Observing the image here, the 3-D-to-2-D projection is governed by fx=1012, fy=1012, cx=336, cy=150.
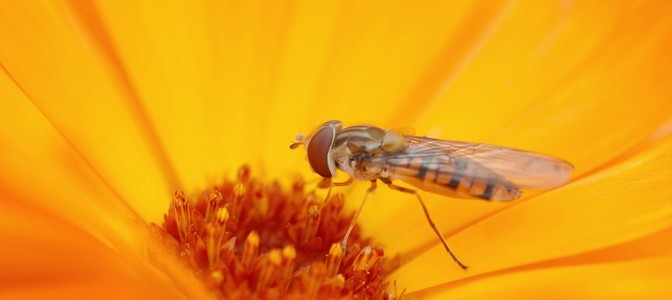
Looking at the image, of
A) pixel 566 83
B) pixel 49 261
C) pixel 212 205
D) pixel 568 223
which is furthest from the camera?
pixel 566 83

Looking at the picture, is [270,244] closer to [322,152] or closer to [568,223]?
[322,152]

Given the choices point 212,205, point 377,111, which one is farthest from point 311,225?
point 377,111

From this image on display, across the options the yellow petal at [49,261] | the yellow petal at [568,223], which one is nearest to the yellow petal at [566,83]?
the yellow petal at [568,223]

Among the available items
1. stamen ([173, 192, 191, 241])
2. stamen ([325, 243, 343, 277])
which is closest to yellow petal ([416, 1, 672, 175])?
stamen ([325, 243, 343, 277])

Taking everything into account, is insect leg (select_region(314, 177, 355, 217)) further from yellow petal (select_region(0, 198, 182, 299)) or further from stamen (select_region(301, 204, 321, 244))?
yellow petal (select_region(0, 198, 182, 299))

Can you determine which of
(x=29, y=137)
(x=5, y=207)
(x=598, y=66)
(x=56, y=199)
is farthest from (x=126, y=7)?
(x=598, y=66)

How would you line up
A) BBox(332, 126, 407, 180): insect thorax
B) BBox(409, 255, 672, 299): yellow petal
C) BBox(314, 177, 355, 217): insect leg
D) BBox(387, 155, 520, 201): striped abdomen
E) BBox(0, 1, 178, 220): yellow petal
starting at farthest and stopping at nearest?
BBox(314, 177, 355, 217): insect leg, BBox(332, 126, 407, 180): insect thorax, BBox(0, 1, 178, 220): yellow petal, BBox(387, 155, 520, 201): striped abdomen, BBox(409, 255, 672, 299): yellow petal

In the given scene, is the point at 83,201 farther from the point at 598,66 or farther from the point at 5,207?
the point at 598,66
